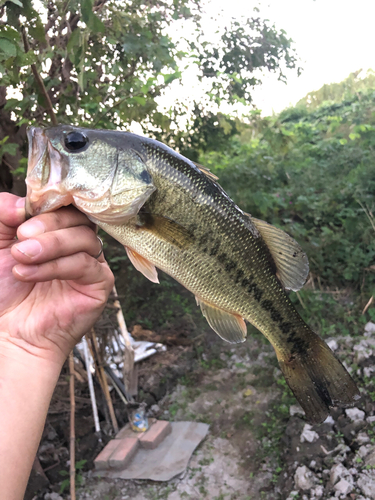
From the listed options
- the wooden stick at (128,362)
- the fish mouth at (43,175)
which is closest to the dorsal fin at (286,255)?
the fish mouth at (43,175)

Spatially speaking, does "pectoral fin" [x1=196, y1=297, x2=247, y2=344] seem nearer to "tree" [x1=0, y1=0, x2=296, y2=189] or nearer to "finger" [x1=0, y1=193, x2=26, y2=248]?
"finger" [x1=0, y1=193, x2=26, y2=248]

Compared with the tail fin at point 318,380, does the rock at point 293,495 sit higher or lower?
lower

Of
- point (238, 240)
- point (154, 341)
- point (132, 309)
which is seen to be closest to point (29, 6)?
point (238, 240)

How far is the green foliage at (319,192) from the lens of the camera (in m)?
5.04

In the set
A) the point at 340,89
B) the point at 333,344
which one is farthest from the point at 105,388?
the point at 340,89

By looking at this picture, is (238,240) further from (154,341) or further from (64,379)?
(154,341)

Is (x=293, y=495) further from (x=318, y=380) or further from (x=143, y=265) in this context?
(x=143, y=265)

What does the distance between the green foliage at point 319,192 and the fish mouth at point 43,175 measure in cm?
311

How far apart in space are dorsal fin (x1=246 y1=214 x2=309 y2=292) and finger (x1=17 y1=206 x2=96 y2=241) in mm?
694

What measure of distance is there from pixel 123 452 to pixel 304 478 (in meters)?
1.66

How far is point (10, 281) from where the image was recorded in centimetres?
138

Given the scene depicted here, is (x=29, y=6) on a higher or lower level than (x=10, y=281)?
higher

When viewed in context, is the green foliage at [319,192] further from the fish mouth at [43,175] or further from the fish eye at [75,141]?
the fish mouth at [43,175]

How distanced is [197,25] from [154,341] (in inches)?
203
